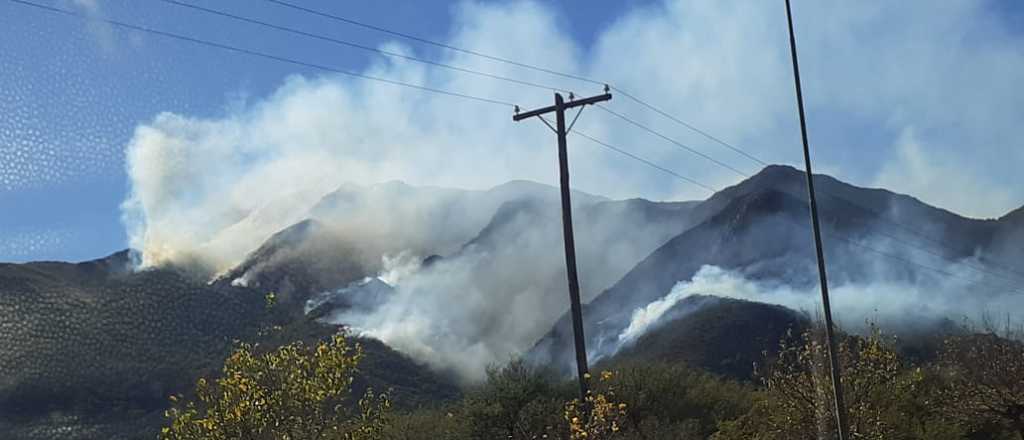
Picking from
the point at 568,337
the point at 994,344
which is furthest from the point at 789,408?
the point at 568,337

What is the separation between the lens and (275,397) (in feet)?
77.7

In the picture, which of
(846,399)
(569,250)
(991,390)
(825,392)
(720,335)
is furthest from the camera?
(720,335)

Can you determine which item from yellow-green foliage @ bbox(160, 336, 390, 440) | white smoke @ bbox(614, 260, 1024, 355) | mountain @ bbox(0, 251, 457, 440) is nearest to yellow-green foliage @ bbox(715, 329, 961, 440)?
yellow-green foliage @ bbox(160, 336, 390, 440)

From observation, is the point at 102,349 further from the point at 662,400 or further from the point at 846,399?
the point at 846,399

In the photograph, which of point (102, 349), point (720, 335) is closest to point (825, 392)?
point (720, 335)

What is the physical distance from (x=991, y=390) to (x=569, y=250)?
22.5m

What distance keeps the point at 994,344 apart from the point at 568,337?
502 feet

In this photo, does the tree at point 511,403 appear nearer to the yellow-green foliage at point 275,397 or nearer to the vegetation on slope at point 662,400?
the vegetation on slope at point 662,400

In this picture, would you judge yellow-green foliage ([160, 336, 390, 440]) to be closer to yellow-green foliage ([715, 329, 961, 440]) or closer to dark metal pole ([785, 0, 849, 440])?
dark metal pole ([785, 0, 849, 440])

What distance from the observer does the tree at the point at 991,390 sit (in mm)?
40188

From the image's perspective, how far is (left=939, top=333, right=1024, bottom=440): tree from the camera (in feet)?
132

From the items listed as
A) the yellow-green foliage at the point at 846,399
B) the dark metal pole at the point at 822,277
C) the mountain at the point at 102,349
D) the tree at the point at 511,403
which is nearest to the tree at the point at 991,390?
the yellow-green foliage at the point at 846,399

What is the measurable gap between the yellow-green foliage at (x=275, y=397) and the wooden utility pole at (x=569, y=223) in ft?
19.3

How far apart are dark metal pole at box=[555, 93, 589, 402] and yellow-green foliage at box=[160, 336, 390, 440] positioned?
588 centimetres
